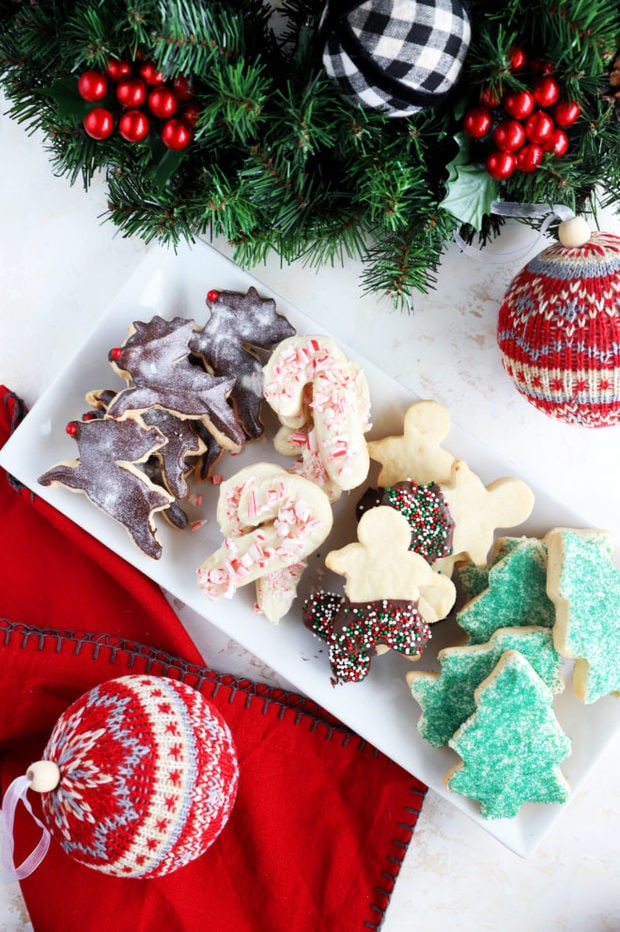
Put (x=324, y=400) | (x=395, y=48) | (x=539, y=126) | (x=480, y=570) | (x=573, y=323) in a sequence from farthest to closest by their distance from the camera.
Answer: (x=480, y=570)
(x=324, y=400)
(x=573, y=323)
(x=539, y=126)
(x=395, y=48)

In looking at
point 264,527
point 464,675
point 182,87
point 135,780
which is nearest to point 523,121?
point 182,87

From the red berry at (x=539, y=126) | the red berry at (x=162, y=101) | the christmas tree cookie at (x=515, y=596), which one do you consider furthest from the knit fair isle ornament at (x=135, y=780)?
the red berry at (x=539, y=126)

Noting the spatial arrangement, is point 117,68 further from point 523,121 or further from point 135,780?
point 135,780

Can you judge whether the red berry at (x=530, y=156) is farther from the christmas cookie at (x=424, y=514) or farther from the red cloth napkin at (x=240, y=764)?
the red cloth napkin at (x=240, y=764)

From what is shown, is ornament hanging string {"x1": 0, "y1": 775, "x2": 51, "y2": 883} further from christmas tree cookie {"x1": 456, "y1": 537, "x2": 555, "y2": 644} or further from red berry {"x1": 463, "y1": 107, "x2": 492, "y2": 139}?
red berry {"x1": 463, "y1": 107, "x2": 492, "y2": 139}

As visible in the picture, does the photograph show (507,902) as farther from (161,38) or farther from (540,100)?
(161,38)

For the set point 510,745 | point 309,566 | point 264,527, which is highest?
point 264,527

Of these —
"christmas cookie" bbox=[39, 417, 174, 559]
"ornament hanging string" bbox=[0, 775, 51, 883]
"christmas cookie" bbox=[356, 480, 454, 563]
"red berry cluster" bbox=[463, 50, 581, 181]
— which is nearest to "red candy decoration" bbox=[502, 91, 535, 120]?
"red berry cluster" bbox=[463, 50, 581, 181]

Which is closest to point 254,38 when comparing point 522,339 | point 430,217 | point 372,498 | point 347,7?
point 347,7
